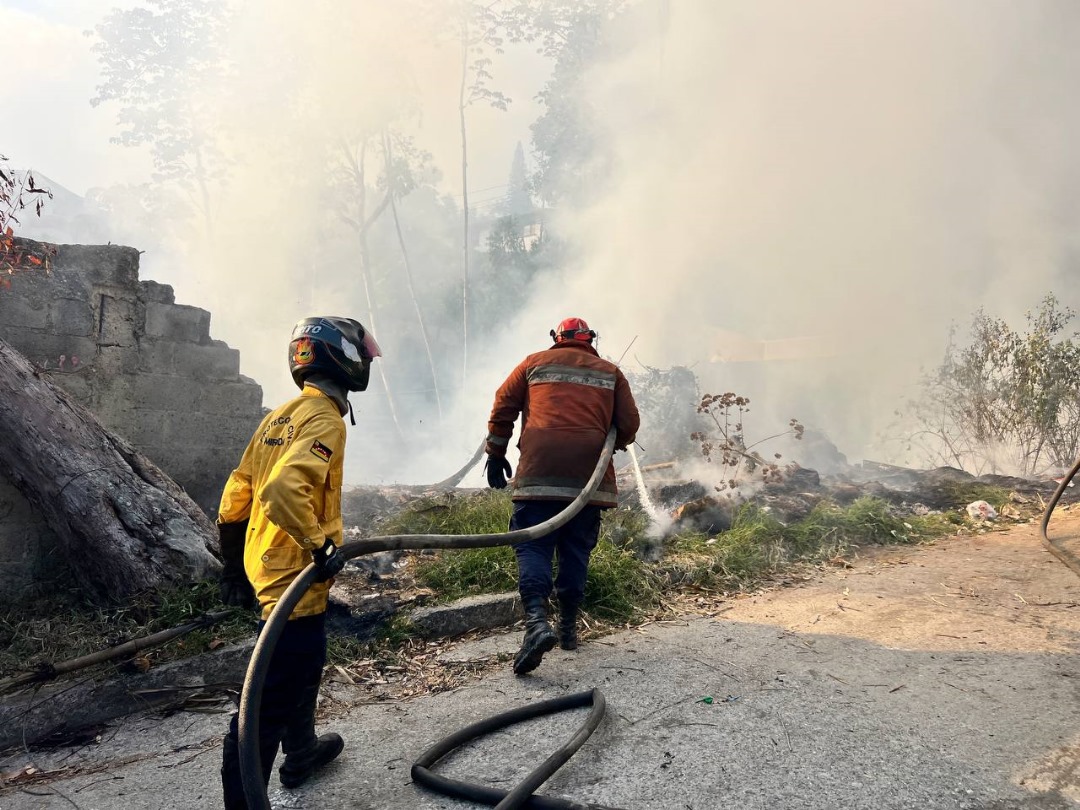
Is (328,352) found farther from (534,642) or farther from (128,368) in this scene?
(128,368)

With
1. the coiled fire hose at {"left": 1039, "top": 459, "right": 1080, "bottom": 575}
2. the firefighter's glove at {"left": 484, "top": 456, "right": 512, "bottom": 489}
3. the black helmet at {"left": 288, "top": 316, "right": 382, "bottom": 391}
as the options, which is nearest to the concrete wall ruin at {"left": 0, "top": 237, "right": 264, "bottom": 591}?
the firefighter's glove at {"left": 484, "top": 456, "right": 512, "bottom": 489}

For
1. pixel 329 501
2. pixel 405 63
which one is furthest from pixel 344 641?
pixel 405 63

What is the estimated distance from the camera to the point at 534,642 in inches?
140

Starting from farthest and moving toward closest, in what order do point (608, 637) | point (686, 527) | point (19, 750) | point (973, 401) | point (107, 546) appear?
point (973, 401) → point (686, 527) → point (608, 637) → point (107, 546) → point (19, 750)

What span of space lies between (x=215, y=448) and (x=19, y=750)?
8.34 ft

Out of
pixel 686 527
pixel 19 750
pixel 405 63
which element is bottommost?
pixel 19 750

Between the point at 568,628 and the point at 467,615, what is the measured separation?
2.17ft

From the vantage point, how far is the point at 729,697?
130 inches

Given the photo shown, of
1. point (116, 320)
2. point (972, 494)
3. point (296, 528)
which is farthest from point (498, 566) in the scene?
point (972, 494)

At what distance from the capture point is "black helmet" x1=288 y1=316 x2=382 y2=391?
9.21 ft

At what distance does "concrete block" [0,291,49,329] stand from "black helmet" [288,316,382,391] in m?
2.72

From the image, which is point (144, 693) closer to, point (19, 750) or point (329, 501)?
point (19, 750)

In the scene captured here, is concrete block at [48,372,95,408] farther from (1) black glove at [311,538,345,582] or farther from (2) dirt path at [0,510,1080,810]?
(1) black glove at [311,538,345,582]

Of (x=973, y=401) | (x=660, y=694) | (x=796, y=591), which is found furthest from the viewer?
(x=973, y=401)
